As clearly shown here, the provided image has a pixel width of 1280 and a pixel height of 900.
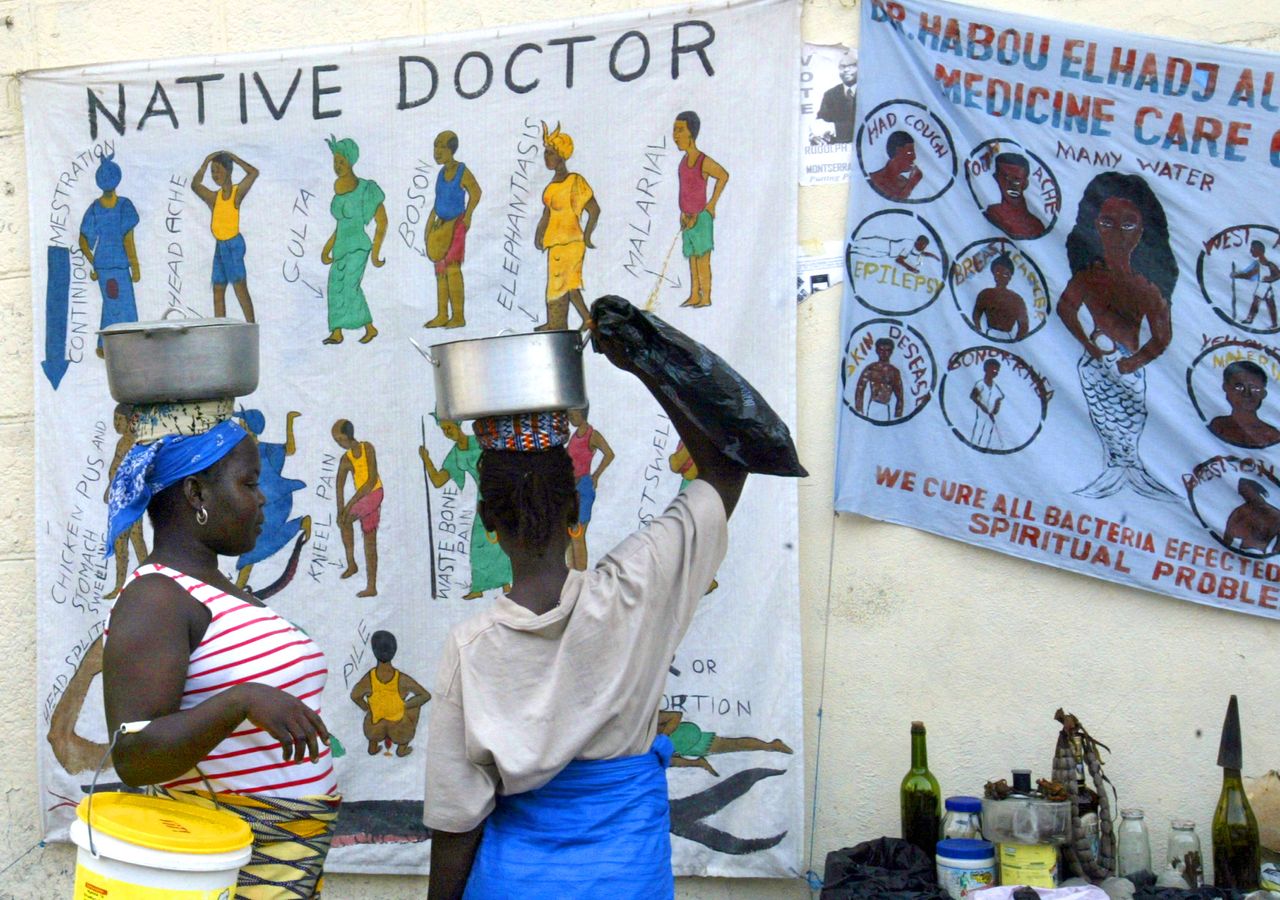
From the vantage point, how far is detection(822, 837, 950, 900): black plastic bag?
297cm

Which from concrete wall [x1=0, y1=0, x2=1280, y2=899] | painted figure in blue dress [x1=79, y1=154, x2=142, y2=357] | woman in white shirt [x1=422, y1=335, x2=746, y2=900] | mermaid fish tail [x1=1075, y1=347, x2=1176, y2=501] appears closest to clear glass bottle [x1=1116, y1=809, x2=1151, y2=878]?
concrete wall [x1=0, y1=0, x2=1280, y2=899]

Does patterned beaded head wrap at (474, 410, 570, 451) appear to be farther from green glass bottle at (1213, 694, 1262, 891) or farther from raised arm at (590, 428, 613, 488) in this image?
green glass bottle at (1213, 694, 1262, 891)

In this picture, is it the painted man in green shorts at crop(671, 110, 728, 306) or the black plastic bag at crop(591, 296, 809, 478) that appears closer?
the black plastic bag at crop(591, 296, 809, 478)

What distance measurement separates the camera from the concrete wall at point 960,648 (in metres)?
3.30

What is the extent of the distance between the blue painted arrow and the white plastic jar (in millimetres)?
2805

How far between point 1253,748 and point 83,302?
3.39 meters

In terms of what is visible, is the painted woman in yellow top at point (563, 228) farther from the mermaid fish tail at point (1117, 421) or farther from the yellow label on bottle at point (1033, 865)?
the yellow label on bottle at point (1033, 865)

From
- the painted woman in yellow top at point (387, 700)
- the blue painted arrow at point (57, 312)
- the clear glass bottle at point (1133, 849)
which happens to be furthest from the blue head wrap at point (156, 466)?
the clear glass bottle at point (1133, 849)

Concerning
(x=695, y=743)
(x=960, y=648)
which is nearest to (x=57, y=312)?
(x=695, y=743)

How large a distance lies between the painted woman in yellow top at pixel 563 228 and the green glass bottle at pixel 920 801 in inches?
55.1

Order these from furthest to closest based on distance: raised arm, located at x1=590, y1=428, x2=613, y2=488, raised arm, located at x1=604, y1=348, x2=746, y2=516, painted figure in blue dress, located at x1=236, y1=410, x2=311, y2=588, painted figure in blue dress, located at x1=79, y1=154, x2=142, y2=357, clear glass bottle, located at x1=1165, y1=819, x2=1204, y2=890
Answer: painted figure in blue dress, located at x1=79, y1=154, x2=142, y2=357, painted figure in blue dress, located at x1=236, y1=410, x2=311, y2=588, raised arm, located at x1=590, y1=428, x2=613, y2=488, clear glass bottle, located at x1=1165, y1=819, x2=1204, y2=890, raised arm, located at x1=604, y1=348, x2=746, y2=516

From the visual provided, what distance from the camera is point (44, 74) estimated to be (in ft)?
13.3

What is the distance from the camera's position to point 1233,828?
10.1ft

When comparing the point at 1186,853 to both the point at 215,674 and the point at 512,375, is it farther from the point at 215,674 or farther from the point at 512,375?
the point at 215,674
